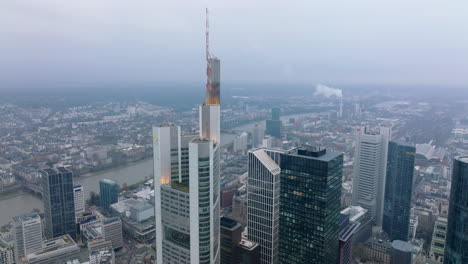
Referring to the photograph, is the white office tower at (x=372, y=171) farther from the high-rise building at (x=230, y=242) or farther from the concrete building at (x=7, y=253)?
the concrete building at (x=7, y=253)

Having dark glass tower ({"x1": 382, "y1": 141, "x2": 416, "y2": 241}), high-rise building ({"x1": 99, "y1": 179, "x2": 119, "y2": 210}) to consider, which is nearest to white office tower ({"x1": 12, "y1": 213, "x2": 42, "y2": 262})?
high-rise building ({"x1": 99, "y1": 179, "x2": 119, "y2": 210})

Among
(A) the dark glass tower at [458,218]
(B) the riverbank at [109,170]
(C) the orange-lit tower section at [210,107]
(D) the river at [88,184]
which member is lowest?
(D) the river at [88,184]

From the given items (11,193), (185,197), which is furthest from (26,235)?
(185,197)

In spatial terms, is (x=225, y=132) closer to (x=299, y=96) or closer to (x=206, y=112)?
(x=299, y=96)

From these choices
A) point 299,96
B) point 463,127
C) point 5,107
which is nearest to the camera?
point 463,127

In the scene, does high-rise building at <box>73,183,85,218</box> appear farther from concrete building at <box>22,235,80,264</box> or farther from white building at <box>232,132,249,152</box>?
white building at <box>232,132,249,152</box>

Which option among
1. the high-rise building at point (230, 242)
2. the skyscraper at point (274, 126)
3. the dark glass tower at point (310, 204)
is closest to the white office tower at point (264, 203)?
the dark glass tower at point (310, 204)

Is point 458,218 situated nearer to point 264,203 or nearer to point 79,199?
point 264,203

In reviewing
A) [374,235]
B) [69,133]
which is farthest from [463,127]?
[69,133]
